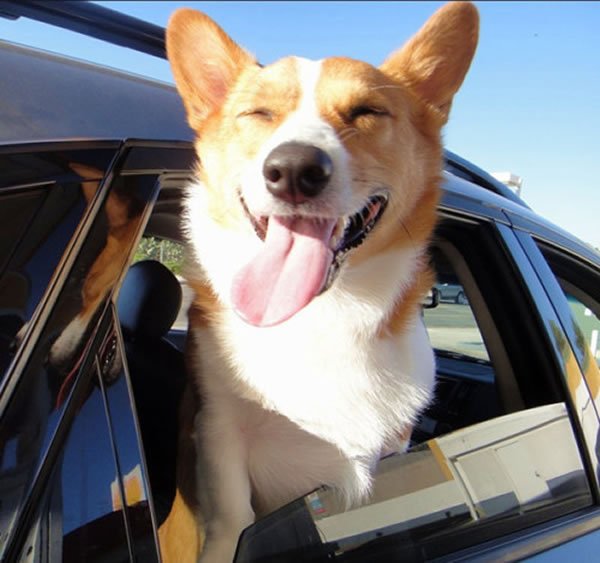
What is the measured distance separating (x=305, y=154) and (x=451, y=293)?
138cm

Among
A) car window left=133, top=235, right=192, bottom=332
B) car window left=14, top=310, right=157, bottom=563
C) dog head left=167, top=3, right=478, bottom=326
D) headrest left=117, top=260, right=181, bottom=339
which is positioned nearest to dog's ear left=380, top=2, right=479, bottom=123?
dog head left=167, top=3, right=478, bottom=326

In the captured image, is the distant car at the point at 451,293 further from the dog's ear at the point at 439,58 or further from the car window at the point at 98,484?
the car window at the point at 98,484

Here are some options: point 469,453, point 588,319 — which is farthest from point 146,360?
point 588,319

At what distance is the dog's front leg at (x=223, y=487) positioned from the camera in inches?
61.1

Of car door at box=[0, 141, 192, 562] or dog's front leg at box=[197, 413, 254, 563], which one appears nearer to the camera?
car door at box=[0, 141, 192, 562]

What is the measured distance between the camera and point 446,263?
2.66m

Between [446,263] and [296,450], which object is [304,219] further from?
[446,263]

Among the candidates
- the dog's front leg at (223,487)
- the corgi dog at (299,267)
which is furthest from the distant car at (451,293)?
the dog's front leg at (223,487)

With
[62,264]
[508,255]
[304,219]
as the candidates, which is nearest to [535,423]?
[508,255]

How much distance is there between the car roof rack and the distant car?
A: 156 centimetres

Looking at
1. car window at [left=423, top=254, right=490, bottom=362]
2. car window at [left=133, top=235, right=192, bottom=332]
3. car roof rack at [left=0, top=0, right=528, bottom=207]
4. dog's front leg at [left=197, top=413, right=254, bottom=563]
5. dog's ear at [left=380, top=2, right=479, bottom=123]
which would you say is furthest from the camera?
car window at [left=423, top=254, right=490, bottom=362]

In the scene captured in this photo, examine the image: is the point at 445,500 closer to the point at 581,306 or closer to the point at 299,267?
the point at 299,267

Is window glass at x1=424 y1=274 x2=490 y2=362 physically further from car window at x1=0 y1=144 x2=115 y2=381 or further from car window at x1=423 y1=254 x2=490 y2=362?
car window at x1=0 y1=144 x2=115 y2=381

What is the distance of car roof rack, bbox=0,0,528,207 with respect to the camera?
A: 1.29 meters
